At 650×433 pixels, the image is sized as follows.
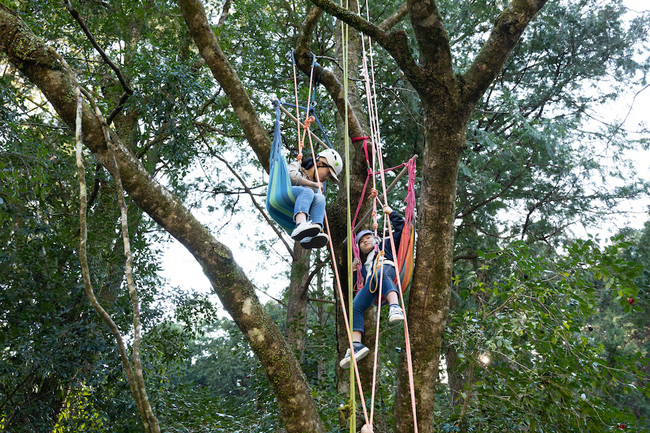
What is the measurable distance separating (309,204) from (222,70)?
37.4 inches

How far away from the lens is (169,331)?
447cm

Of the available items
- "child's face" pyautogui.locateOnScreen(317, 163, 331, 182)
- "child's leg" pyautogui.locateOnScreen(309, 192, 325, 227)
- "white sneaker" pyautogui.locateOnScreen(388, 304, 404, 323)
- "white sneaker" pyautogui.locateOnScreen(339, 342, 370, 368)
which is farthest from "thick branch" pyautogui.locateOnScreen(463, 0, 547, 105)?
"white sneaker" pyautogui.locateOnScreen(339, 342, 370, 368)

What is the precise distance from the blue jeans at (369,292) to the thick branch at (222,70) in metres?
0.93

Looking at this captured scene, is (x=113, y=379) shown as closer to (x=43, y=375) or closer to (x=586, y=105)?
(x=43, y=375)

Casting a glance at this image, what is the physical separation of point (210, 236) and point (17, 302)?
7.76 ft

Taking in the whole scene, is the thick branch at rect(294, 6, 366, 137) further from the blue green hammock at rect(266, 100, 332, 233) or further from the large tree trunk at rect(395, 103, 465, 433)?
the large tree trunk at rect(395, 103, 465, 433)

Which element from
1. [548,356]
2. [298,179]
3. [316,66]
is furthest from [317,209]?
[548,356]

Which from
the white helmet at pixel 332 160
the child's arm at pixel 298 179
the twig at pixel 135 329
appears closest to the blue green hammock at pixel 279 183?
the child's arm at pixel 298 179

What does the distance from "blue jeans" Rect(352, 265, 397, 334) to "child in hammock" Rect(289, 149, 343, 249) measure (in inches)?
13.4

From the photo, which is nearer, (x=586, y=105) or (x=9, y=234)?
(x=9, y=234)

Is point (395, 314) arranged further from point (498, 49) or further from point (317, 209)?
point (498, 49)

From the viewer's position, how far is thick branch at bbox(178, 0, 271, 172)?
111 inches

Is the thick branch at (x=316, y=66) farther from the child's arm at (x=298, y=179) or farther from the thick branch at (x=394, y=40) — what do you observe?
the thick branch at (x=394, y=40)

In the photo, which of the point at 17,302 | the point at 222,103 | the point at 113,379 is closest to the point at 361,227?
the point at 113,379
